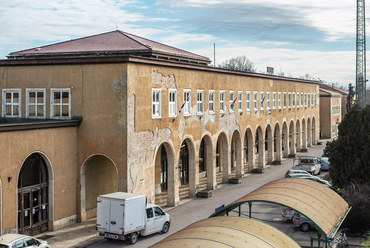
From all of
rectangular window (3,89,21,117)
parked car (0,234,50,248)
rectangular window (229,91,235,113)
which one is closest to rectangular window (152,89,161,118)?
rectangular window (3,89,21,117)

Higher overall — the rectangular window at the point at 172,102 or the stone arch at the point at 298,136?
the rectangular window at the point at 172,102

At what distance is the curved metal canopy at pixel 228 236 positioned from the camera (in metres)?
10.4

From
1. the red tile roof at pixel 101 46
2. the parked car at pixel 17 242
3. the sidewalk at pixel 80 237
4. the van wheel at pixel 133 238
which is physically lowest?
the sidewalk at pixel 80 237

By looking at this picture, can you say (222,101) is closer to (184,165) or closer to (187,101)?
(187,101)

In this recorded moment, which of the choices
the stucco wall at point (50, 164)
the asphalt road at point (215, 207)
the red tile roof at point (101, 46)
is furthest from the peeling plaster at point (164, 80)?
the asphalt road at point (215, 207)

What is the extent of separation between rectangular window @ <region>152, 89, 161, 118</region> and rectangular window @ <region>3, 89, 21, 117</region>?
26.8ft

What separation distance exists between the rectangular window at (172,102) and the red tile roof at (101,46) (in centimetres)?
469

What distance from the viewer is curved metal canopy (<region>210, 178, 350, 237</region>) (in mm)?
15204

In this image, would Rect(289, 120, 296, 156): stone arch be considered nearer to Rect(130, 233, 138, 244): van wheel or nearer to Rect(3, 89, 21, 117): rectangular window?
Rect(3, 89, 21, 117): rectangular window

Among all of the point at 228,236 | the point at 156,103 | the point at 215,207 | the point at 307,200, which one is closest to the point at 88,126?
the point at 156,103

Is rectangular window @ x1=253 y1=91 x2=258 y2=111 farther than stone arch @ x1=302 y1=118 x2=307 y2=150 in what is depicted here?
No

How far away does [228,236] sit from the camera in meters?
10.8

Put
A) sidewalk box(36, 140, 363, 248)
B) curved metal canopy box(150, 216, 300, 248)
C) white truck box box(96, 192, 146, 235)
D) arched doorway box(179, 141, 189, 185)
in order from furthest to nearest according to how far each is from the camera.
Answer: arched doorway box(179, 141, 189, 185)
sidewalk box(36, 140, 363, 248)
white truck box box(96, 192, 146, 235)
curved metal canopy box(150, 216, 300, 248)

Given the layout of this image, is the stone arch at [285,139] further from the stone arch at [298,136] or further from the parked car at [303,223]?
the parked car at [303,223]
